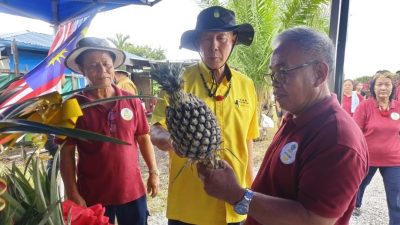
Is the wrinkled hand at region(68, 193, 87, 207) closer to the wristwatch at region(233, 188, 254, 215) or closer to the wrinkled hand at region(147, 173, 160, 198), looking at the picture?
the wrinkled hand at region(147, 173, 160, 198)

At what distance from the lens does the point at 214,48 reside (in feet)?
6.79

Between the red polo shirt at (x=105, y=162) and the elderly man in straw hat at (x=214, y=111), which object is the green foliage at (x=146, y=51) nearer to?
the red polo shirt at (x=105, y=162)

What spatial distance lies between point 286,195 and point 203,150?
16.2 inches

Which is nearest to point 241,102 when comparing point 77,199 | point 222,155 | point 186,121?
point 222,155

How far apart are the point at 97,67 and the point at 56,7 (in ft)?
5.50

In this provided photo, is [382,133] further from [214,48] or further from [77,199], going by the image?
[77,199]

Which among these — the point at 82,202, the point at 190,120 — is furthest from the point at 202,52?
the point at 82,202

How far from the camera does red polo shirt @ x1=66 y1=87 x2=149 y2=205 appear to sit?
2.29 metres

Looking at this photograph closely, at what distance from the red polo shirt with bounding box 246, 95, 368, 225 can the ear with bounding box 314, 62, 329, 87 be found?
0.09m

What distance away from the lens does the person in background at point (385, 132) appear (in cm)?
383

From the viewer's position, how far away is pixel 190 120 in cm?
117

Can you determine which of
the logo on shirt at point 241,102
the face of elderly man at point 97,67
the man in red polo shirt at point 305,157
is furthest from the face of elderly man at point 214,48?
the face of elderly man at point 97,67

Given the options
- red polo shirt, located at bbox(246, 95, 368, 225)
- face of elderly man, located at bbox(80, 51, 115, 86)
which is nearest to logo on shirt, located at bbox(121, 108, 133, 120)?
face of elderly man, located at bbox(80, 51, 115, 86)

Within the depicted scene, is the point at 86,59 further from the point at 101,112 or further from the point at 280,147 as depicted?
the point at 280,147
